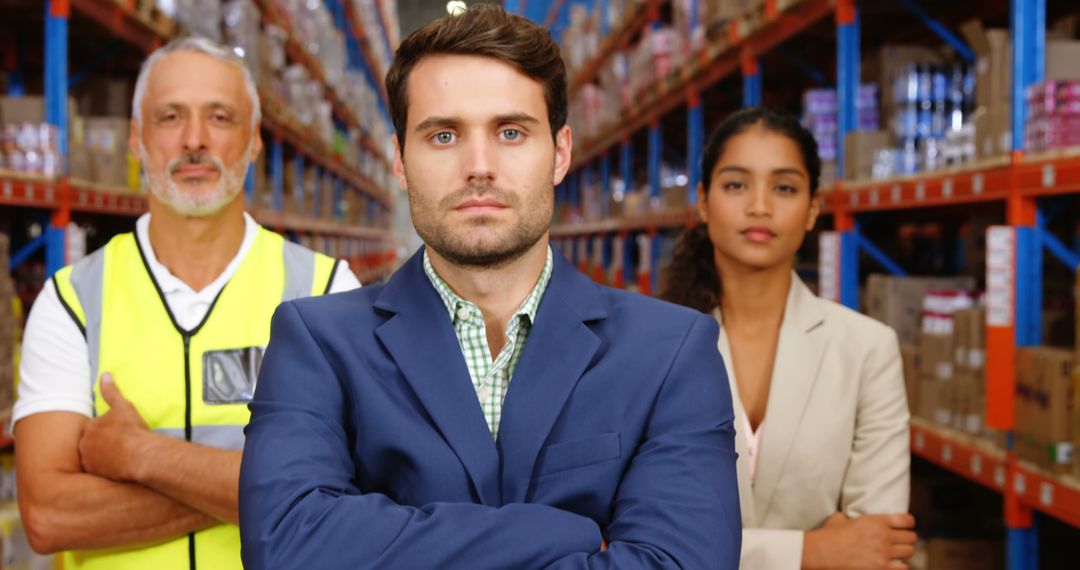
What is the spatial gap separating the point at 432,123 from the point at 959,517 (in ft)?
11.1

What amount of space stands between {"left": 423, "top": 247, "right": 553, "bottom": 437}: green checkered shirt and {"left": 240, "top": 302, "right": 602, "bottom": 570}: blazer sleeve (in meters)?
0.20

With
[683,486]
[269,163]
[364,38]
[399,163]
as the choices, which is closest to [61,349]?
[399,163]

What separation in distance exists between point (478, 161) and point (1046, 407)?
7.25 ft

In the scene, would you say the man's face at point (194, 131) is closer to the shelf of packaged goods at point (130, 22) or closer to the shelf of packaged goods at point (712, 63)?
the shelf of packaged goods at point (130, 22)

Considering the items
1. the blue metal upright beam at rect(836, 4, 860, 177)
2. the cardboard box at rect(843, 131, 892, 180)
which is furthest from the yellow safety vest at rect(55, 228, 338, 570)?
the blue metal upright beam at rect(836, 4, 860, 177)

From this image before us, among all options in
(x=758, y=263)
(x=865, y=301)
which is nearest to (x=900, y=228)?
(x=865, y=301)

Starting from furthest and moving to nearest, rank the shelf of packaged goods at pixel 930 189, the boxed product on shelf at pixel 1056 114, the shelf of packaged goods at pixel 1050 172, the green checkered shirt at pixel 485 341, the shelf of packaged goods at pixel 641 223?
the shelf of packaged goods at pixel 641 223 → the shelf of packaged goods at pixel 930 189 → the boxed product on shelf at pixel 1056 114 → the shelf of packaged goods at pixel 1050 172 → the green checkered shirt at pixel 485 341

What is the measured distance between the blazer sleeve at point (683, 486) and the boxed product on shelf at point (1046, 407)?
1814 millimetres

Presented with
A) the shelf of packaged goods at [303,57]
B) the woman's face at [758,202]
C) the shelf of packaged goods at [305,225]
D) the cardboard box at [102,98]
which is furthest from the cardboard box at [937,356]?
the shelf of packaged goods at [303,57]

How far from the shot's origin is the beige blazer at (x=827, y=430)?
2.20 metres

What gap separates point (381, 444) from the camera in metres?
1.45

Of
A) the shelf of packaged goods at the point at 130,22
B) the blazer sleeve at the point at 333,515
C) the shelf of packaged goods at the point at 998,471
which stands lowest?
the shelf of packaged goods at the point at 998,471

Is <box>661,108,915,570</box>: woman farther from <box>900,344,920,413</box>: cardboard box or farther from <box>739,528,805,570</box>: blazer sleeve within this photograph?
<box>900,344,920,413</box>: cardboard box

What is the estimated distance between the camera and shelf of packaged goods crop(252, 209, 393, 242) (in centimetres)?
780
